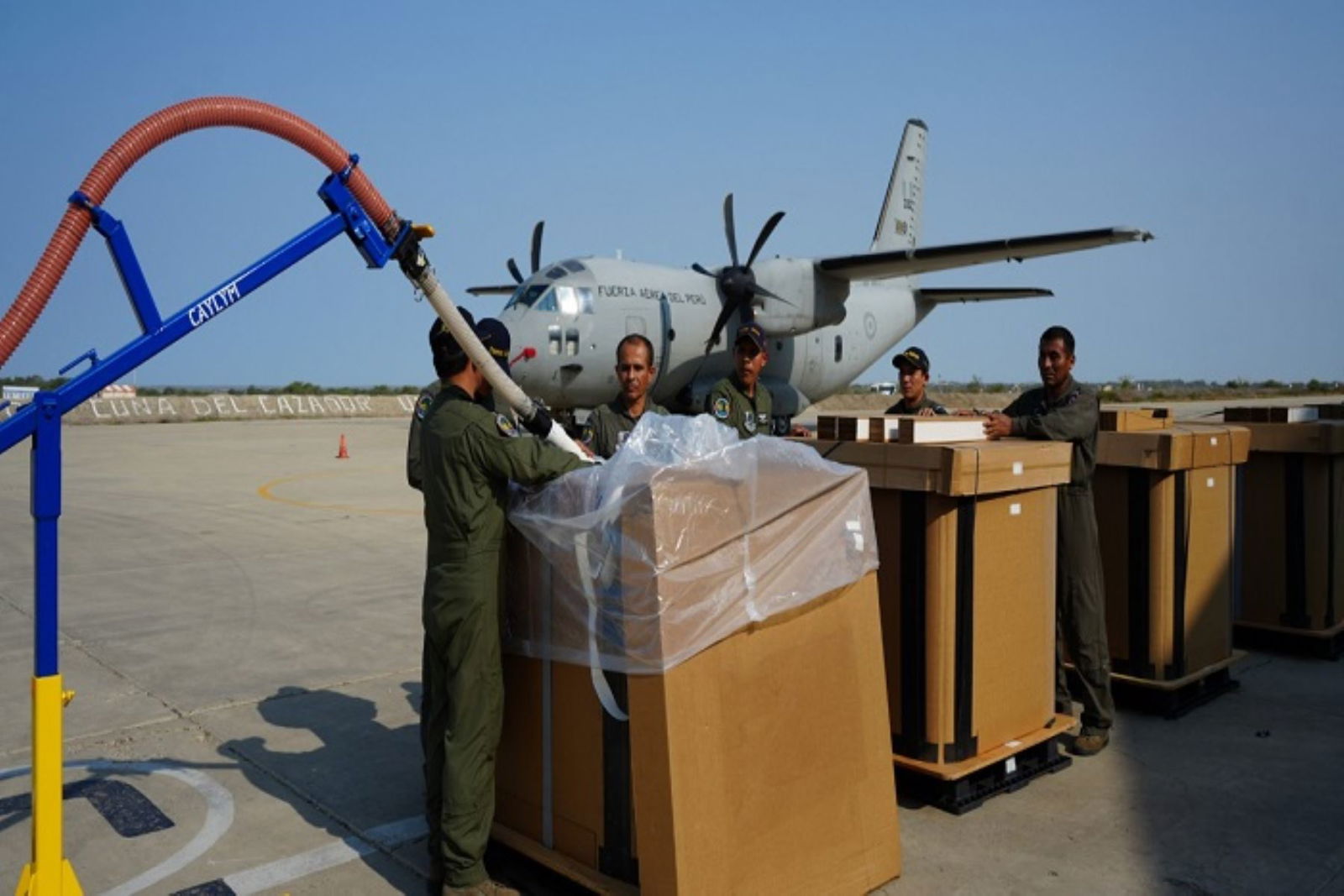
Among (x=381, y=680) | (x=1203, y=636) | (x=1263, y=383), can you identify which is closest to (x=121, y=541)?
(x=381, y=680)

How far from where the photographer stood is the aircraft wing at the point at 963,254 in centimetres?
1499

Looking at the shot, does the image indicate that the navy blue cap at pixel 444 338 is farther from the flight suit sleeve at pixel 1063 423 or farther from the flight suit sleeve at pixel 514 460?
the flight suit sleeve at pixel 1063 423

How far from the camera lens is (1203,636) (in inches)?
204

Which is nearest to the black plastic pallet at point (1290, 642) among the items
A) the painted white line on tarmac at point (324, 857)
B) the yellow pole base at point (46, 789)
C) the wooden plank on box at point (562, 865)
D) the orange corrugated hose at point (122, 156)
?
the wooden plank on box at point (562, 865)

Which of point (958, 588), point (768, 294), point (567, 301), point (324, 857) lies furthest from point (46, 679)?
point (768, 294)

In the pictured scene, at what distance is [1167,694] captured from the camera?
4914mm

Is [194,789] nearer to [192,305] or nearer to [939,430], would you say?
[192,305]

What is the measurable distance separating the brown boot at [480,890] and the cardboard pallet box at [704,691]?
0.52ft

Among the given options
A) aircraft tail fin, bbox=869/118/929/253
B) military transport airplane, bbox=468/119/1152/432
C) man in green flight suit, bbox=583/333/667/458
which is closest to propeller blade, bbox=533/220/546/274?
military transport airplane, bbox=468/119/1152/432

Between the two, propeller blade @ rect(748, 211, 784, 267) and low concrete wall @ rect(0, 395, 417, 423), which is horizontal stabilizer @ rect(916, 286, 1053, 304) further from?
low concrete wall @ rect(0, 395, 417, 423)

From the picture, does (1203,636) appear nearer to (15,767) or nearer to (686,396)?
(15,767)

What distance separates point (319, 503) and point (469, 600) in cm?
1067

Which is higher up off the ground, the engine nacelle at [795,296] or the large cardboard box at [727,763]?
the engine nacelle at [795,296]

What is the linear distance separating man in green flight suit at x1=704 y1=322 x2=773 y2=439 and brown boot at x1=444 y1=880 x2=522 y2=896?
242 centimetres
